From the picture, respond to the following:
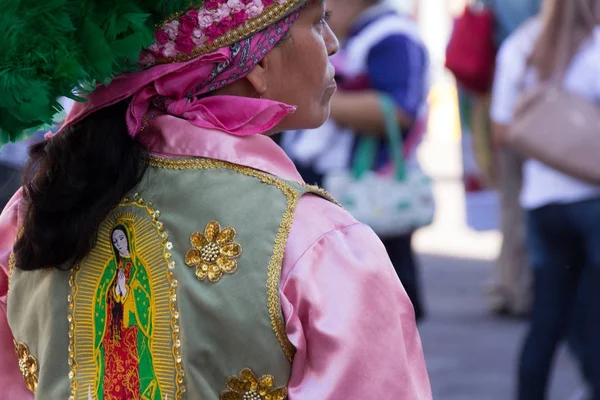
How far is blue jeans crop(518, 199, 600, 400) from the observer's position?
4.36m

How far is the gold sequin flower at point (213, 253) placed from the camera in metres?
1.84

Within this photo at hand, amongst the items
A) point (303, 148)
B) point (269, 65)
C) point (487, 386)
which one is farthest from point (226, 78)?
point (487, 386)

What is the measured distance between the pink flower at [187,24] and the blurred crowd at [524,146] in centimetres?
229

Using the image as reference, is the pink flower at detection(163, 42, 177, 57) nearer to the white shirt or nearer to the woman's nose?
the woman's nose

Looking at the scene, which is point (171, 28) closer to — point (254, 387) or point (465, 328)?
point (254, 387)

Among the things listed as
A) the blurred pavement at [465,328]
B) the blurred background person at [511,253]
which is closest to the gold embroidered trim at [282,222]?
the blurred pavement at [465,328]

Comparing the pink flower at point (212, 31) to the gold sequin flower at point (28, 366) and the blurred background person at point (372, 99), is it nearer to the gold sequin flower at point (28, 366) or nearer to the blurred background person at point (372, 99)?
the gold sequin flower at point (28, 366)

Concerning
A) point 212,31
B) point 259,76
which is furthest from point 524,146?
point 212,31

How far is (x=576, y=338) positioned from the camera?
4680 millimetres

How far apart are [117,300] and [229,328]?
239mm

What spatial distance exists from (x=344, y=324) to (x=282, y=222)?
189 mm

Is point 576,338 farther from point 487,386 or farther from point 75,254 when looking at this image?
point 75,254

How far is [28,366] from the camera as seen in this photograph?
2.06 metres

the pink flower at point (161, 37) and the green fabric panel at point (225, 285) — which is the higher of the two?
the pink flower at point (161, 37)
